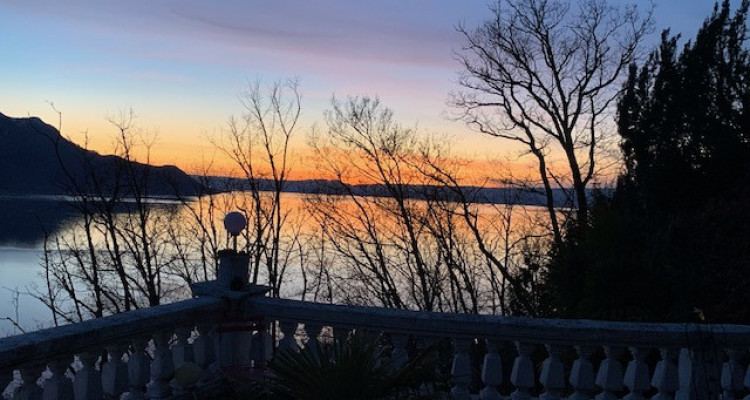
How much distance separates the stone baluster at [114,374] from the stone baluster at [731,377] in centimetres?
391

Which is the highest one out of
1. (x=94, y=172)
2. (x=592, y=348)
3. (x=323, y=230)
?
(x=94, y=172)

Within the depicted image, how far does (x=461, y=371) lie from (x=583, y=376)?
81cm

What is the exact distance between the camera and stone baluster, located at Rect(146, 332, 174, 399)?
4734mm

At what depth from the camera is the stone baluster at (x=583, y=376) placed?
15.7ft

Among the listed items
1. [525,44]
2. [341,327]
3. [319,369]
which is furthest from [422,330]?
[525,44]

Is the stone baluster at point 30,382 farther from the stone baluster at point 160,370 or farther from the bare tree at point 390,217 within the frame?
the bare tree at point 390,217

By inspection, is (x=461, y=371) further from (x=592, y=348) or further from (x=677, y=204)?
(x=677, y=204)

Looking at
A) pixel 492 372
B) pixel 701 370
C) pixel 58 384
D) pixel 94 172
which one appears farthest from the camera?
pixel 94 172

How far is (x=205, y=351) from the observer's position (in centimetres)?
512

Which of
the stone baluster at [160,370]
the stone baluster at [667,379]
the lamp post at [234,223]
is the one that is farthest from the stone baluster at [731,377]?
the stone baluster at [160,370]

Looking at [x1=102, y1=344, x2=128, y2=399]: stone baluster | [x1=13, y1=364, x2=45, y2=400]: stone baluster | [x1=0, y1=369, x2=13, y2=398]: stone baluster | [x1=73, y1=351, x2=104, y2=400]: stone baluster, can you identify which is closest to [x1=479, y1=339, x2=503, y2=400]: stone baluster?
[x1=102, y1=344, x2=128, y2=399]: stone baluster

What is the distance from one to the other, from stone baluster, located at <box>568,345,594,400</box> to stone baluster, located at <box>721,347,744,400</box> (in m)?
0.92

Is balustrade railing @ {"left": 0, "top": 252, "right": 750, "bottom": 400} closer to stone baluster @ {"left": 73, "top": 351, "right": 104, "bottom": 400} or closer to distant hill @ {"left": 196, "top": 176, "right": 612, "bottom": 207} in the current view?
stone baluster @ {"left": 73, "top": 351, "right": 104, "bottom": 400}

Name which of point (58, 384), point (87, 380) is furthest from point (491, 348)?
point (58, 384)
